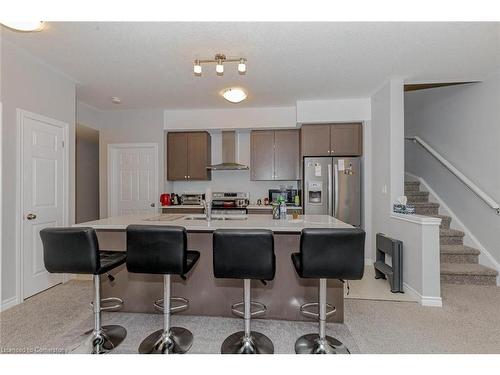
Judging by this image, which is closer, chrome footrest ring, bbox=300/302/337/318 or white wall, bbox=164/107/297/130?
chrome footrest ring, bbox=300/302/337/318

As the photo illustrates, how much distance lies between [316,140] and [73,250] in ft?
12.3

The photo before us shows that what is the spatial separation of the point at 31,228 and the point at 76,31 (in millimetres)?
2164

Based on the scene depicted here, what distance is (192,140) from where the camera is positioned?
479 cm

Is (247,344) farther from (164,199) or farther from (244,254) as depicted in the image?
(164,199)

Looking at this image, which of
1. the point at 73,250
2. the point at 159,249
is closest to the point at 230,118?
the point at 159,249

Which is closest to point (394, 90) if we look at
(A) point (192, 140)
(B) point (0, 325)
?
(A) point (192, 140)

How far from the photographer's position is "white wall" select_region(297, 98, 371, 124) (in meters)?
4.18

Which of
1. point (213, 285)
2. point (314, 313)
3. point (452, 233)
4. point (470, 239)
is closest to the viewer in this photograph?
point (314, 313)

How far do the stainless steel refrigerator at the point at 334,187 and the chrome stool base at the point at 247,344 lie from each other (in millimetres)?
2533

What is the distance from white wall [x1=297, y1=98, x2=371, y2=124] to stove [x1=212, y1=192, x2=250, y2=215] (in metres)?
1.81

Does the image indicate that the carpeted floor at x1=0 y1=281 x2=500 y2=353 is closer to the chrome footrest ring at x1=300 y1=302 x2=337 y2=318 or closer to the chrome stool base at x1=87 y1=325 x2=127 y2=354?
the chrome stool base at x1=87 y1=325 x2=127 y2=354

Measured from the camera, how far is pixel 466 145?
3.69 m

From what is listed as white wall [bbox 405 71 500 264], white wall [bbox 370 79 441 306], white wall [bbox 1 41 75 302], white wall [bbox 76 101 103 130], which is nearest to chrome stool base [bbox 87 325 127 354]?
white wall [bbox 1 41 75 302]

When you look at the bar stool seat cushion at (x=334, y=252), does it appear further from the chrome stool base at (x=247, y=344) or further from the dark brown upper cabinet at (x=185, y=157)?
the dark brown upper cabinet at (x=185, y=157)
